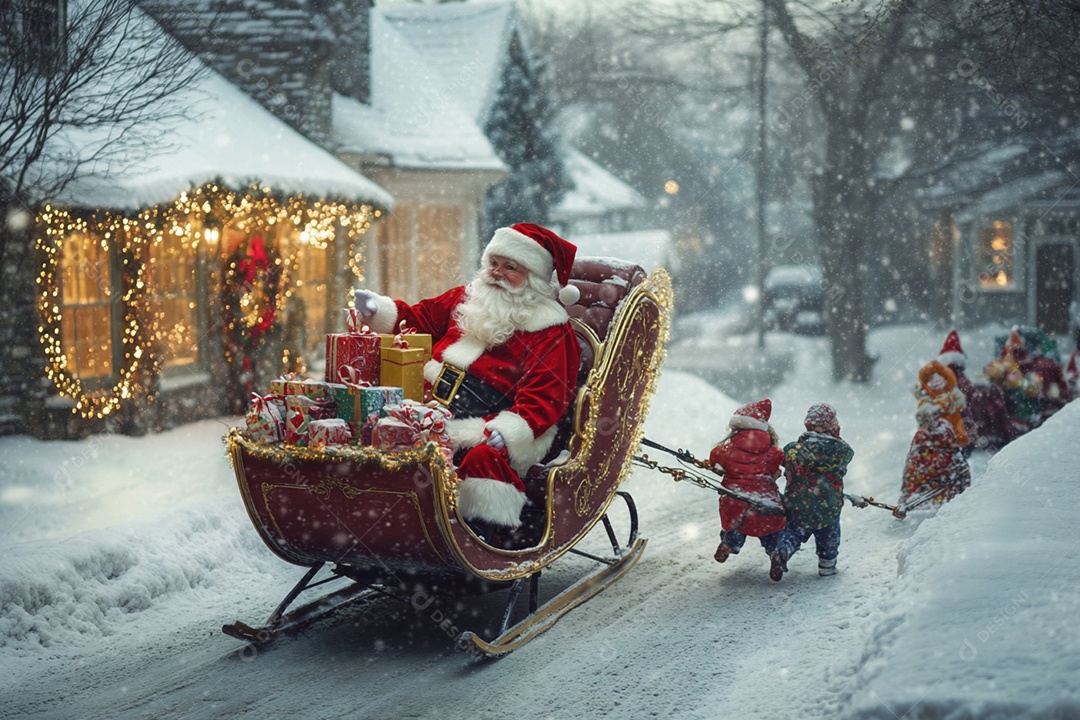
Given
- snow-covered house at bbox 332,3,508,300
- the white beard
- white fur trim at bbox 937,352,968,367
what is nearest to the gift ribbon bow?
the white beard

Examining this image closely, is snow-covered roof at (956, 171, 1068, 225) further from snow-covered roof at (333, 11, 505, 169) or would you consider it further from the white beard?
the white beard

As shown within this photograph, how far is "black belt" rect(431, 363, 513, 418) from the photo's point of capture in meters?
5.55

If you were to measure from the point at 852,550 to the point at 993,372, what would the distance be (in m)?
4.38

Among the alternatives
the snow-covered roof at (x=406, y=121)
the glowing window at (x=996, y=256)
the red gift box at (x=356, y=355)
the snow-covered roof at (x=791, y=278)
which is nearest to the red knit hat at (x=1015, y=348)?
the red gift box at (x=356, y=355)

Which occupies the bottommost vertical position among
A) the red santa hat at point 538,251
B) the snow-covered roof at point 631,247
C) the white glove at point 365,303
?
the white glove at point 365,303

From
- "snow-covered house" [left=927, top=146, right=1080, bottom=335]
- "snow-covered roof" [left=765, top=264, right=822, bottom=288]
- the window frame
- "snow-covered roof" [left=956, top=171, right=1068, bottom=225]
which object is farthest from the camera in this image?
"snow-covered roof" [left=765, top=264, right=822, bottom=288]

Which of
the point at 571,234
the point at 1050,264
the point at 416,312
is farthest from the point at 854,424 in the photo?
the point at 571,234

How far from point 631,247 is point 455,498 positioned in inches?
908

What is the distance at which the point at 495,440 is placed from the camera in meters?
5.07

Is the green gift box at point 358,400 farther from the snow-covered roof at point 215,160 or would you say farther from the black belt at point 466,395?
the snow-covered roof at point 215,160

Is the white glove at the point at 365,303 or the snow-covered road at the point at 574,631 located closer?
the snow-covered road at the point at 574,631

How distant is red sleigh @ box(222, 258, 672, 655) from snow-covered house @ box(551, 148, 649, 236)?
22.6m

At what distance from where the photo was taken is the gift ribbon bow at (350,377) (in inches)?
192

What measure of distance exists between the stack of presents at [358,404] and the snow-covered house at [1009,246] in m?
17.9
